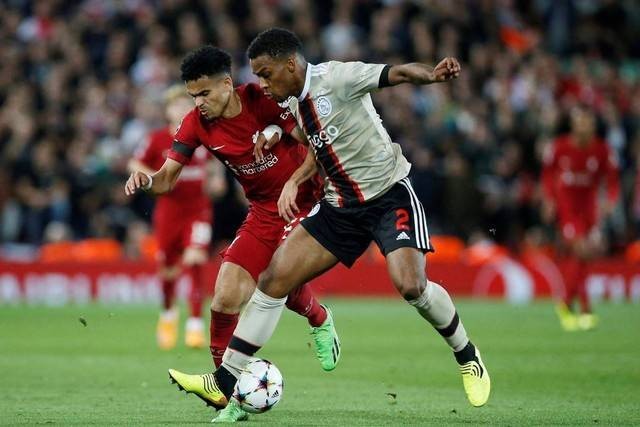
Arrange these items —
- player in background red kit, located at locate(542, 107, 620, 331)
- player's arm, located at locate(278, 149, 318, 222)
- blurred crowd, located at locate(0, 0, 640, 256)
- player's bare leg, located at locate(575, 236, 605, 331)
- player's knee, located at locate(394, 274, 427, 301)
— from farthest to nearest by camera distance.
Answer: blurred crowd, located at locate(0, 0, 640, 256) < player in background red kit, located at locate(542, 107, 620, 331) < player's bare leg, located at locate(575, 236, 605, 331) < player's arm, located at locate(278, 149, 318, 222) < player's knee, located at locate(394, 274, 427, 301)

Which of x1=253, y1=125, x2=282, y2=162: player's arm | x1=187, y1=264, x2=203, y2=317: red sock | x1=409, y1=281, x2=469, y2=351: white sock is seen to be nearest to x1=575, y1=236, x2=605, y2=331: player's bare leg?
x1=187, y1=264, x2=203, y2=317: red sock

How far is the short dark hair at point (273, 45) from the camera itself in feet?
25.9

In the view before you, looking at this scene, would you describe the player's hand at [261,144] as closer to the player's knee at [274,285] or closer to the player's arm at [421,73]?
the player's knee at [274,285]

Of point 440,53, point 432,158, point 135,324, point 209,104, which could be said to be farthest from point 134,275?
point 209,104

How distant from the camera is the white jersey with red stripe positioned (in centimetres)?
802

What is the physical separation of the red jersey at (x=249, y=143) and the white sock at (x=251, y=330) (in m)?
0.98

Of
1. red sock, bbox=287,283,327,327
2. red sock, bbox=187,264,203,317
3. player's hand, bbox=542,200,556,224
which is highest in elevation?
red sock, bbox=287,283,327,327

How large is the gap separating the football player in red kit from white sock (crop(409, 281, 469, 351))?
100cm

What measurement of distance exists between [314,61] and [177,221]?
8.21 meters

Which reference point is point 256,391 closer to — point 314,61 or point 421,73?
point 421,73

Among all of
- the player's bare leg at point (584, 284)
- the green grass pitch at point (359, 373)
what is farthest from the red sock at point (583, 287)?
the green grass pitch at point (359, 373)

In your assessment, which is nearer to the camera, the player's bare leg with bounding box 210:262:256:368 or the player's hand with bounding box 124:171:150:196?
the player's hand with bounding box 124:171:150:196

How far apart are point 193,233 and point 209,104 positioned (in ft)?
17.7

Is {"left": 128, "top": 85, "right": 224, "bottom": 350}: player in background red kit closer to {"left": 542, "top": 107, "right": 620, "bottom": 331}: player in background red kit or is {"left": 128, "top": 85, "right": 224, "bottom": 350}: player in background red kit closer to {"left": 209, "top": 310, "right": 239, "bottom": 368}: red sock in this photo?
{"left": 209, "top": 310, "right": 239, "bottom": 368}: red sock
